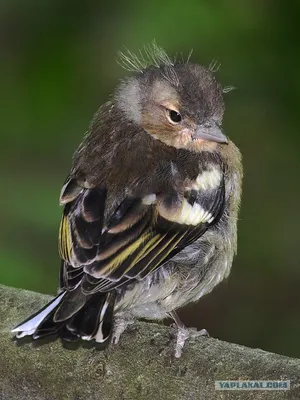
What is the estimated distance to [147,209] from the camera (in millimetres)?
4703

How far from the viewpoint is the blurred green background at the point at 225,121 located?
641 centimetres

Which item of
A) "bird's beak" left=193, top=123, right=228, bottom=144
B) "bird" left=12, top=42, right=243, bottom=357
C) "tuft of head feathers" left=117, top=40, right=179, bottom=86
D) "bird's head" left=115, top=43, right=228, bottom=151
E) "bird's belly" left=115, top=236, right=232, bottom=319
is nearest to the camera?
"bird" left=12, top=42, right=243, bottom=357

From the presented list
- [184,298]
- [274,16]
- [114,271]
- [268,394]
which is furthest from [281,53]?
[268,394]

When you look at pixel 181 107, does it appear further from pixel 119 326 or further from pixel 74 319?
pixel 74 319

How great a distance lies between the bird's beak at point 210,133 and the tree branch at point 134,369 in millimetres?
944

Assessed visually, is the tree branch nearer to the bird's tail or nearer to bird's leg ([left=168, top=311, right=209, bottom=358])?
bird's leg ([left=168, top=311, right=209, bottom=358])

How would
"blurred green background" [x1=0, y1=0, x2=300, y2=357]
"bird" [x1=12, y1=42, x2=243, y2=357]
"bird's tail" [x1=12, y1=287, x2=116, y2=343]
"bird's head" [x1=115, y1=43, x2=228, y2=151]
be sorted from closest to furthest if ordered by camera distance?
"bird's tail" [x1=12, y1=287, x2=116, y2=343], "bird" [x1=12, y1=42, x2=243, y2=357], "bird's head" [x1=115, y1=43, x2=228, y2=151], "blurred green background" [x1=0, y1=0, x2=300, y2=357]

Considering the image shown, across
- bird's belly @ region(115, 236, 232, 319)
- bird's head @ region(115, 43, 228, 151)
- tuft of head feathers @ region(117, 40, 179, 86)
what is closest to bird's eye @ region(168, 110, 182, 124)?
bird's head @ region(115, 43, 228, 151)

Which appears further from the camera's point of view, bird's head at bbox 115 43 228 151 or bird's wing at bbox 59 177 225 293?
bird's head at bbox 115 43 228 151

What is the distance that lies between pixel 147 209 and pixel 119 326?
51 centimetres

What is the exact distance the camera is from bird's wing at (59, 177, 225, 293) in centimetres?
450

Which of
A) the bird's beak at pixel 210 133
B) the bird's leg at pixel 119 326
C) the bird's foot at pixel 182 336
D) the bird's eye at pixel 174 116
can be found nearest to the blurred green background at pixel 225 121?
the bird's eye at pixel 174 116

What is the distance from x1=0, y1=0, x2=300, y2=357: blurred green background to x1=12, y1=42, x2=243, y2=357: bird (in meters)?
0.88

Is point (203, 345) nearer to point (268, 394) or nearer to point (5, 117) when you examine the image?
point (268, 394)
